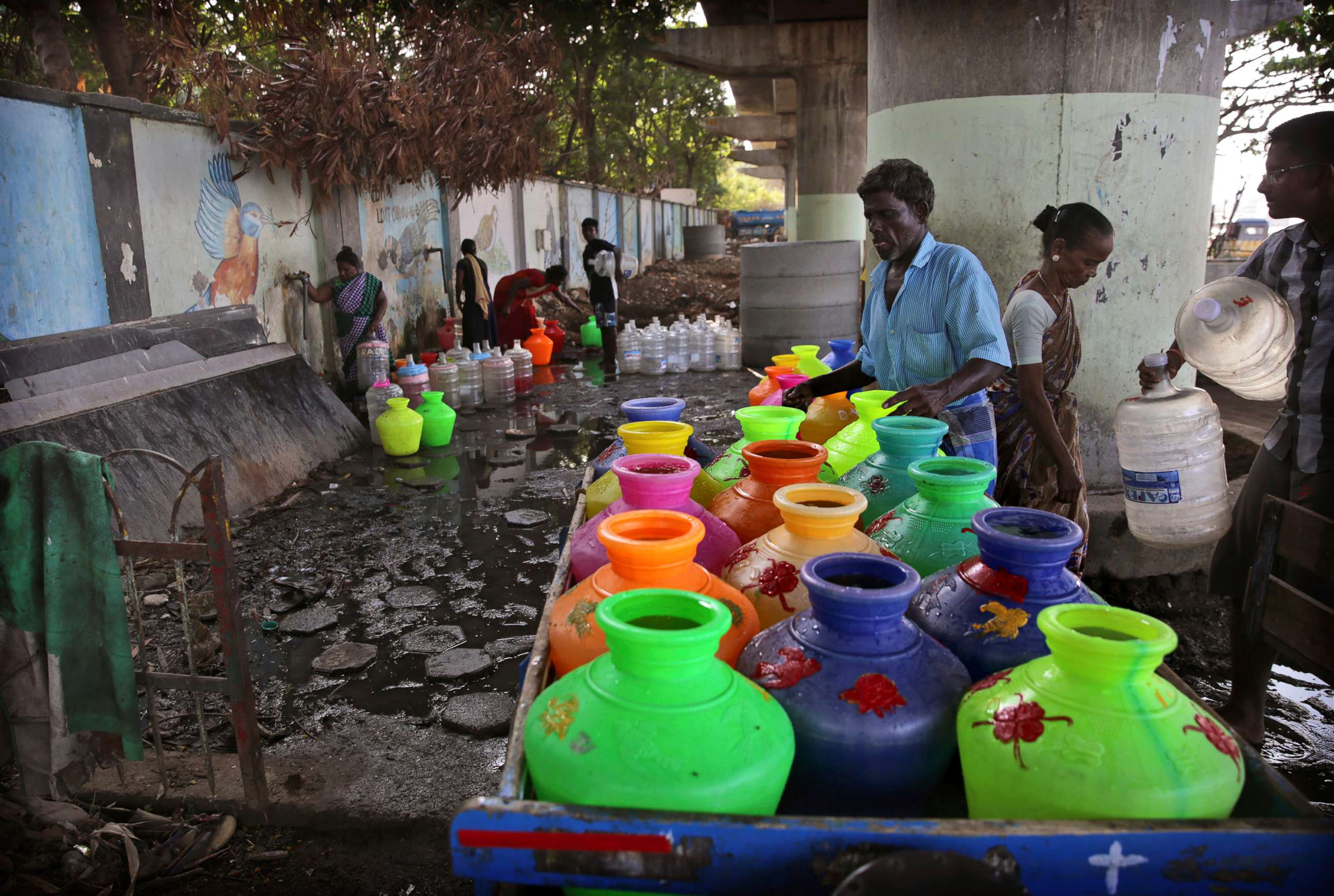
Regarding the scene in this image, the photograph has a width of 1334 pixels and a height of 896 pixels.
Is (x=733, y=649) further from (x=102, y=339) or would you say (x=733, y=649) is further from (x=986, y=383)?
(x=102, y=339)

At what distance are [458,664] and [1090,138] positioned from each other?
14.6 feet

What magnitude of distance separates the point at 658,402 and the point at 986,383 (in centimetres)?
118

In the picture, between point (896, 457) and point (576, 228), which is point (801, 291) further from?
point (576, 228)

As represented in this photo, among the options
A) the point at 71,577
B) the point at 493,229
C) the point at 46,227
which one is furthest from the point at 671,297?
the point at 71,577

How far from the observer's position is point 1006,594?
156 cm

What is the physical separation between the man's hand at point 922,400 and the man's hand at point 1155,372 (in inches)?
30.0

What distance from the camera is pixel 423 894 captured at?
247 cm

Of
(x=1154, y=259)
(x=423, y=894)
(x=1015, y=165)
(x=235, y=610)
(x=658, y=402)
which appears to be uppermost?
(x=1015, y=165)

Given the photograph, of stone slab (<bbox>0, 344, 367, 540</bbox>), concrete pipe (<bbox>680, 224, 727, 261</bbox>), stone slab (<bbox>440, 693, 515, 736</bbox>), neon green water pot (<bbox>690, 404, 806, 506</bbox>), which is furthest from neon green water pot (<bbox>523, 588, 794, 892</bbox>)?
concrete pipe (<bbox>680, 224, 727, 261</bbox>)

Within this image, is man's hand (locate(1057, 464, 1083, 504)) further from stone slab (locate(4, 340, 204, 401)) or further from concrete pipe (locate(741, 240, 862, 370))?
concrete pipe (locate(741, 240, 862, 370))

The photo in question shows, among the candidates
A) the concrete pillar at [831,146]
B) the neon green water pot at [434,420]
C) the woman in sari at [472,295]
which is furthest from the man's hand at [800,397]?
the concrete pillar at [831,146]

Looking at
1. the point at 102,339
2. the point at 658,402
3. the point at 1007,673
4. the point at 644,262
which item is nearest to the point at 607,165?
the point at 644,262

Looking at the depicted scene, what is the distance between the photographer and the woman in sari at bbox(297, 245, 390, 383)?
8867 millimetres

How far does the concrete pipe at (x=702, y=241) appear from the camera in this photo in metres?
37.8
